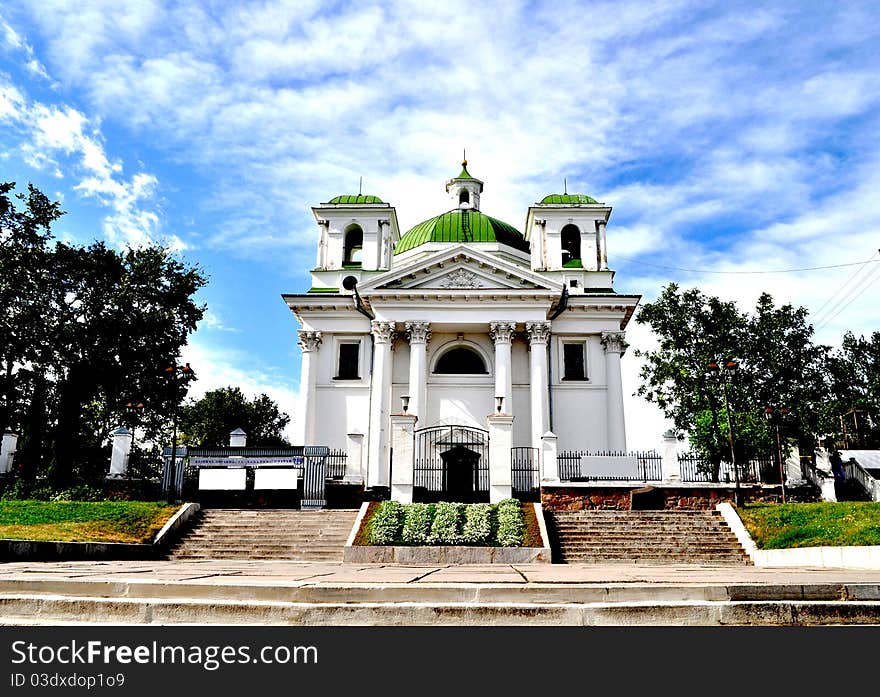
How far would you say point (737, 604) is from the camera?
4.23 meters

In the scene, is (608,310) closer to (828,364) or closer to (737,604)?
(828,364)

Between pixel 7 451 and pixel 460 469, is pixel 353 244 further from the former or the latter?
pixel 7 451

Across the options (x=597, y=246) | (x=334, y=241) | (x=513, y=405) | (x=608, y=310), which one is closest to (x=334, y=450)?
(x=513, y=405)

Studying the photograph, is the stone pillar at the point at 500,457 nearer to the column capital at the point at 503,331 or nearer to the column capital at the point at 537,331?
the column capital at the point at 503,331

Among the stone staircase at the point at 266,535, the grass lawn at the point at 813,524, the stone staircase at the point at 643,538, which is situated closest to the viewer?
the grass lawn at the point at 813,524

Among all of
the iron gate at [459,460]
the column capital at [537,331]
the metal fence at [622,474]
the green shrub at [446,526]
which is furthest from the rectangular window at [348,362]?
the green shrub at [446,526]

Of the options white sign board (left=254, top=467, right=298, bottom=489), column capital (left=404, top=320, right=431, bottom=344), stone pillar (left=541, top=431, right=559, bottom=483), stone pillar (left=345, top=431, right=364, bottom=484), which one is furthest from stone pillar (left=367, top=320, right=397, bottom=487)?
stone pillar (left=541, top=431, right=559, bottom=483)

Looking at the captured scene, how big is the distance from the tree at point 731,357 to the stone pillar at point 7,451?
93.5 feet

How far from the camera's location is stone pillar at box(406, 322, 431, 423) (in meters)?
26.3

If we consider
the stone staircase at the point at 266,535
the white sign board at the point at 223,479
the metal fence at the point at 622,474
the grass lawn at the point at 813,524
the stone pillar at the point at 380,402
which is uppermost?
the stone pillar at the point at 380,402

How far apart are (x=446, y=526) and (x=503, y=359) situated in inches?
505

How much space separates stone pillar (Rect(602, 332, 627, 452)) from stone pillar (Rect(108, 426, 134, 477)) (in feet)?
59.2

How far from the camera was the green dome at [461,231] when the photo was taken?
34094mm
